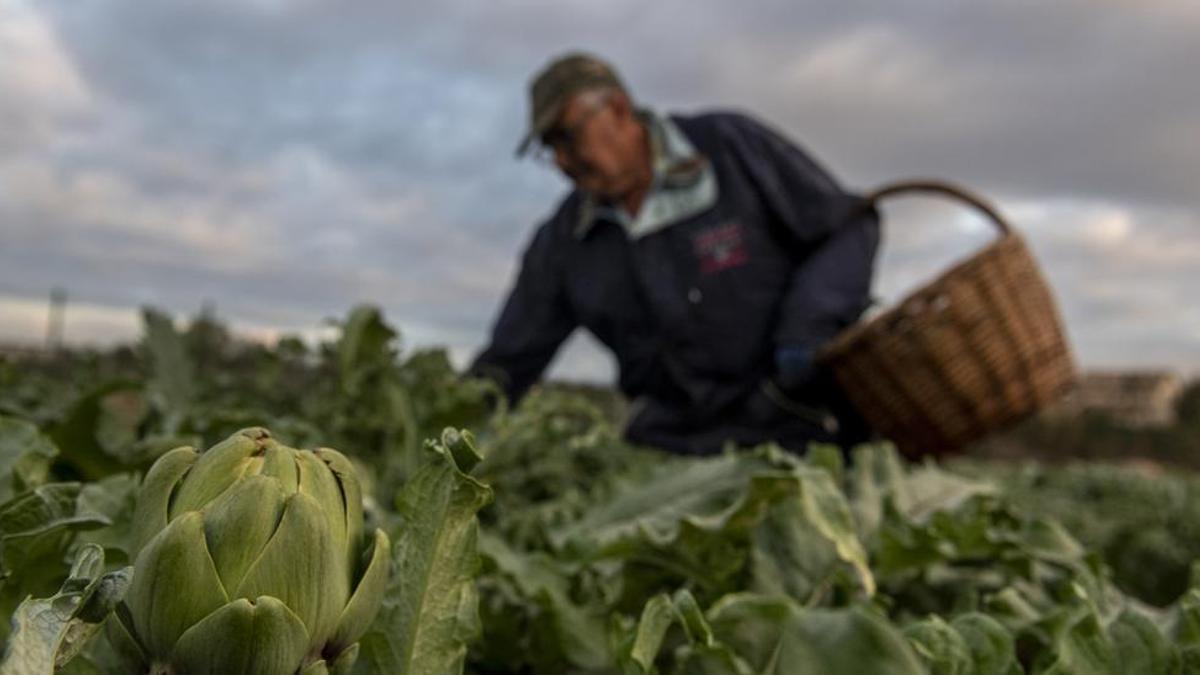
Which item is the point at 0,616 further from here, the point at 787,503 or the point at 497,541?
the point at 787,503

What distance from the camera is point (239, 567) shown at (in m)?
0.40

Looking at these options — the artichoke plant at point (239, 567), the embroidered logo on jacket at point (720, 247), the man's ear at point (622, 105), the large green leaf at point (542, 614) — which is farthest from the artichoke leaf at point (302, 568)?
the man's ear at point (622, 105)

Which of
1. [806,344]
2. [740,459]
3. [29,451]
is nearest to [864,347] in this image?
[806,344]

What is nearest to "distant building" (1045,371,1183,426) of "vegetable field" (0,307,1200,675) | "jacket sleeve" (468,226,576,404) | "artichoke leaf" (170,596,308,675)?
"jacket sleeve" (468,226,576,404)

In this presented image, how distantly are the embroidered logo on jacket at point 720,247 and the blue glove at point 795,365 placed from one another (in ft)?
1.17

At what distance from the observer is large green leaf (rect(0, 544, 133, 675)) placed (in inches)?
14.4

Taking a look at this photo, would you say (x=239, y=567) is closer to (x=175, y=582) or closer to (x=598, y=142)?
(x=175, y=582)

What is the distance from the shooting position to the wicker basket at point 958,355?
90.1 inches

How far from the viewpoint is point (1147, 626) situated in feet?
2.02

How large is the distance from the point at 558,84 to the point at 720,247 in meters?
0.59

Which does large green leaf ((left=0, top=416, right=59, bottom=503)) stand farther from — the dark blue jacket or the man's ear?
the man's ear

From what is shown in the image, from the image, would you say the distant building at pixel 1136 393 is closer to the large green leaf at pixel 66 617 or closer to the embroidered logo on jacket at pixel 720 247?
the embroidered logo on jacket at pixel 720 247

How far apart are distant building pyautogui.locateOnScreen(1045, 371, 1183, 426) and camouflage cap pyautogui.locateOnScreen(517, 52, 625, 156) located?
1585 cm

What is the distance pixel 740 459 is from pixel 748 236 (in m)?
2.20
